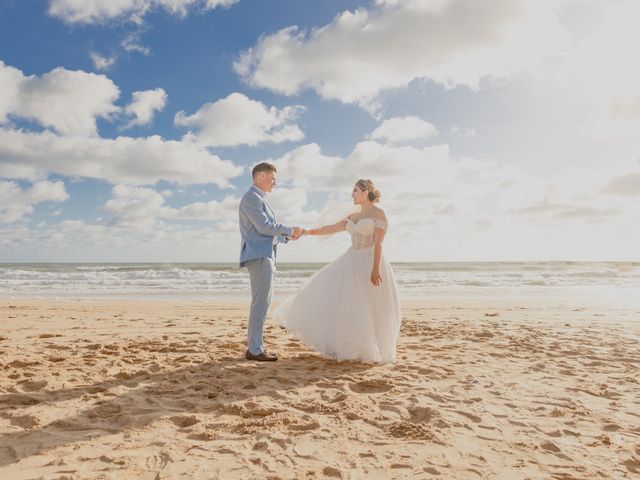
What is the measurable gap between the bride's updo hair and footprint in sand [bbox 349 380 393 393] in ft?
7.88

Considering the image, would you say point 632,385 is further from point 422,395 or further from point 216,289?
point 216,289

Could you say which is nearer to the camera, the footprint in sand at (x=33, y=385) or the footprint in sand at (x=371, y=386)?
the footprint in sand at (x=33, y=385)

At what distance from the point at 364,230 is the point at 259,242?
4.58 ft

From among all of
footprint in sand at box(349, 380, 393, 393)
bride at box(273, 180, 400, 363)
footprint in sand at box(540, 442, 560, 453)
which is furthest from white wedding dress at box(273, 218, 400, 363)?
footprint in sand at box(540, 442, 560, 453)

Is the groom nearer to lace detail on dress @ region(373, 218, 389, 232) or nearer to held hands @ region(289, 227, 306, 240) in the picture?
held hands @ region(289, 227, 306, 240)

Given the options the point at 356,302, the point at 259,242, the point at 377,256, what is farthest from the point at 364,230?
the point at 259,242

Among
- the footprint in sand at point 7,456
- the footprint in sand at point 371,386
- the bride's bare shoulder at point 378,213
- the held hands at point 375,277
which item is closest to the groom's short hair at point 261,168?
the bride's bare shoulder at point 378,213

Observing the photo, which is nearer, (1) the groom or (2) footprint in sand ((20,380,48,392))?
(2) footprint in sand ((20,380,48,392))

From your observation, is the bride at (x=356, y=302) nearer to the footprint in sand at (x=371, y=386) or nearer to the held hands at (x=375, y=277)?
the held hands at (x=375, y=277)

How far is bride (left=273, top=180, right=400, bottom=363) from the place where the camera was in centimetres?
555

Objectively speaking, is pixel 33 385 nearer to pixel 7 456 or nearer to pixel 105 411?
pixel 105 411

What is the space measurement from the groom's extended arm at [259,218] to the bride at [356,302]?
97cm

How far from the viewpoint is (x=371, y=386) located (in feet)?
15.0

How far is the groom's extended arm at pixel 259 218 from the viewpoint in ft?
17.8
